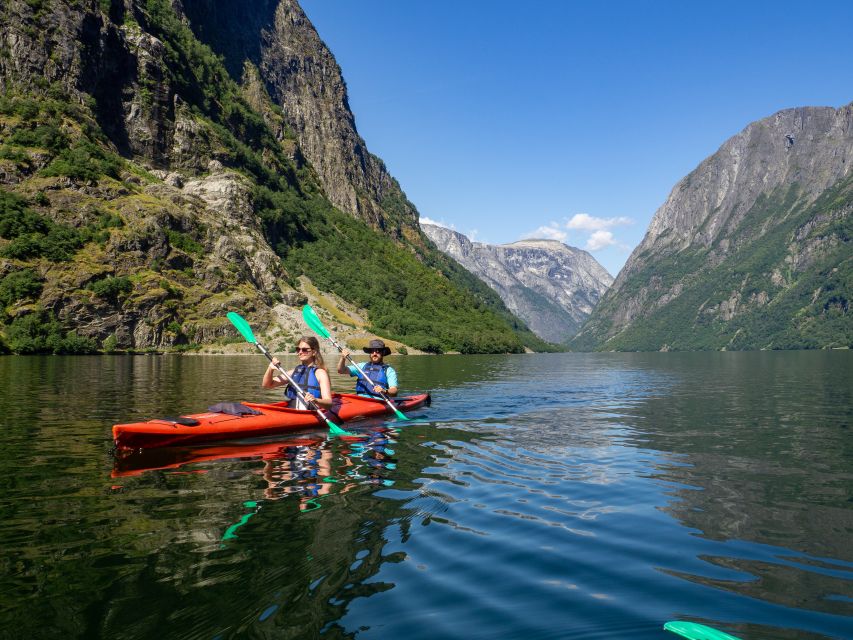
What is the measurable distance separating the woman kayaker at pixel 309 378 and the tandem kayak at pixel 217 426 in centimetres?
63

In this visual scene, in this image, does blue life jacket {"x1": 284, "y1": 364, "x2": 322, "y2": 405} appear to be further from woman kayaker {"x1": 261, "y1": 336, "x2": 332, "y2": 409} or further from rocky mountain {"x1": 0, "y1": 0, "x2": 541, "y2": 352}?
rocky mountain {"x1": 0, "y1": 0, "x2": 541, "y2": 352}

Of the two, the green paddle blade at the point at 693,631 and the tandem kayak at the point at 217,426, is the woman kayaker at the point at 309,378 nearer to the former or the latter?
the tandem kayak at the point at 217,426

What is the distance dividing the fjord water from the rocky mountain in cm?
7794

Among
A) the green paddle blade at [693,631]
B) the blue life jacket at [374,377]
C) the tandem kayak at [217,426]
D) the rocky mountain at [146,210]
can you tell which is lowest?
the green paddle blade at [693,631]

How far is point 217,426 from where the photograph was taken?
1347cm

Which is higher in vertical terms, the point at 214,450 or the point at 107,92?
the point at 107,92

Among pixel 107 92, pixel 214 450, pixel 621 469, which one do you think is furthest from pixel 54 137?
pixel 621 469

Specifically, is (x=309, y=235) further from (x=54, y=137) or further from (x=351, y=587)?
(x=351, y=587)

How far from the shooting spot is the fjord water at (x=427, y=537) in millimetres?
5227

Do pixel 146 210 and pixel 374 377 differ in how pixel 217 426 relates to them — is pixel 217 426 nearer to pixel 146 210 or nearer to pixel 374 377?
pixel 374 377

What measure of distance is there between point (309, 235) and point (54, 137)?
83.0 metres

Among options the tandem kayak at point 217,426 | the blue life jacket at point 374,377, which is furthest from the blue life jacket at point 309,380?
the blue life jacket at point 374,377

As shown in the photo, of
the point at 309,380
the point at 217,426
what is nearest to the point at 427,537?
the point at 217,426

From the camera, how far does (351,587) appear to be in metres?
5.90
